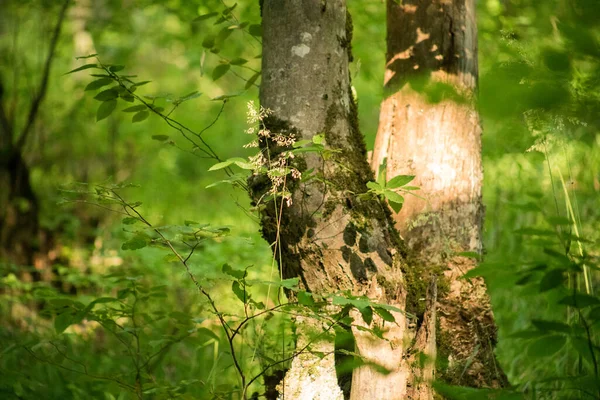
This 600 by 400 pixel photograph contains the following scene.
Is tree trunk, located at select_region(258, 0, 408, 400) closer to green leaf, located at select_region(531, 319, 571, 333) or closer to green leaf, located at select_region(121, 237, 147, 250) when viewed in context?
green leaf, located at select_region(121, 237, 147, 250)

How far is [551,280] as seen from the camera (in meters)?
1.29

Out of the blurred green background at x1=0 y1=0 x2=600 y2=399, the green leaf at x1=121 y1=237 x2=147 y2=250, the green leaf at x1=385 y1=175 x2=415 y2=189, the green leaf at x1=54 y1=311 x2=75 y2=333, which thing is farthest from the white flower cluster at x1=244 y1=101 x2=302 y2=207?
the green leaf at x1=54 y1=311 x2=75 y2=333

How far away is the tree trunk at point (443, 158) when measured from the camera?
2.06m

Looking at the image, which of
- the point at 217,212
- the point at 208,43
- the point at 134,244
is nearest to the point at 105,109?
the point at 134,244

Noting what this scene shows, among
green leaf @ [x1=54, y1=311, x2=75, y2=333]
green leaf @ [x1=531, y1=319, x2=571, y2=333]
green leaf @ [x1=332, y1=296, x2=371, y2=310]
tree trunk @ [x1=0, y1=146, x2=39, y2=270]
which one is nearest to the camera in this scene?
green leaf @ [x1=531, y1=319, x2=571, y2=333]

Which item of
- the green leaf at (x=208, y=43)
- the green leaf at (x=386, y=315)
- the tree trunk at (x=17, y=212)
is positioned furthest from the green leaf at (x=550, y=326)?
the tree trunk at (x=17, y=212)

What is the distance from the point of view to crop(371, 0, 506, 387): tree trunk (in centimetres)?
206

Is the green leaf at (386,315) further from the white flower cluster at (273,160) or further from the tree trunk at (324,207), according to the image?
the white flower cluster at (273,160)

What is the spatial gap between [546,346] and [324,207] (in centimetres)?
80

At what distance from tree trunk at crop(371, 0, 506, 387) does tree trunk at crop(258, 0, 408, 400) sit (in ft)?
0.74

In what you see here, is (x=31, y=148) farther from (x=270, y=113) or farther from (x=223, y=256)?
(x=270, y=113)

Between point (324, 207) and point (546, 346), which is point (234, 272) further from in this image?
point (546, 346)

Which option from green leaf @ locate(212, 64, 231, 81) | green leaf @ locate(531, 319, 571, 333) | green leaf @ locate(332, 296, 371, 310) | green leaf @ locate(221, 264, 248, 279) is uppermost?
green leaf @ locate(212, 64, 231, 81)

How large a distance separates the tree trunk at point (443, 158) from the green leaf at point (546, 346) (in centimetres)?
68
